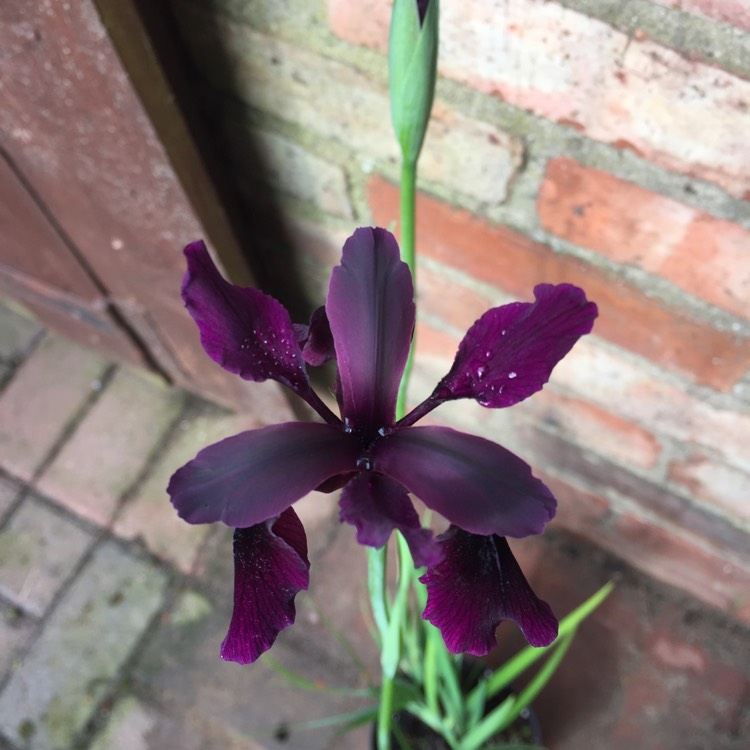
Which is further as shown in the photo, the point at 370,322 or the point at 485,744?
the point at 485,744

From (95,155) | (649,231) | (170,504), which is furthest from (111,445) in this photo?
(649,231)

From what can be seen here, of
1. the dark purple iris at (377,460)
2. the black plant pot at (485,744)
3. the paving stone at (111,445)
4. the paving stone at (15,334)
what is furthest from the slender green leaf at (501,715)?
the paving stone at (15,334)

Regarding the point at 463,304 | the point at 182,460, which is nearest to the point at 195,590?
the point at 182,460

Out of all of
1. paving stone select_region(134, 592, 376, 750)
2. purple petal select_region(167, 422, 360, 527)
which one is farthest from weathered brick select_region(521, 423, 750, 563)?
purple petal select_region(167, 422, 360, 527)

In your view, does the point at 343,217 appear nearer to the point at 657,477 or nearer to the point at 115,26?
the point at 115,26

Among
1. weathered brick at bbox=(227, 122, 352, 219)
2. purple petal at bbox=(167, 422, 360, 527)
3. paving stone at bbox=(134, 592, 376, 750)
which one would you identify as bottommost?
paving stone at bbox=(134, 592, 376, 750)

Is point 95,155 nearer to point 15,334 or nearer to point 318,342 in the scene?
point 318,342

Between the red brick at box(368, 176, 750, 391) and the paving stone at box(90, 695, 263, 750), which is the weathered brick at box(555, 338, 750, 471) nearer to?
the red brick at box(368, 176, 750, 391)
